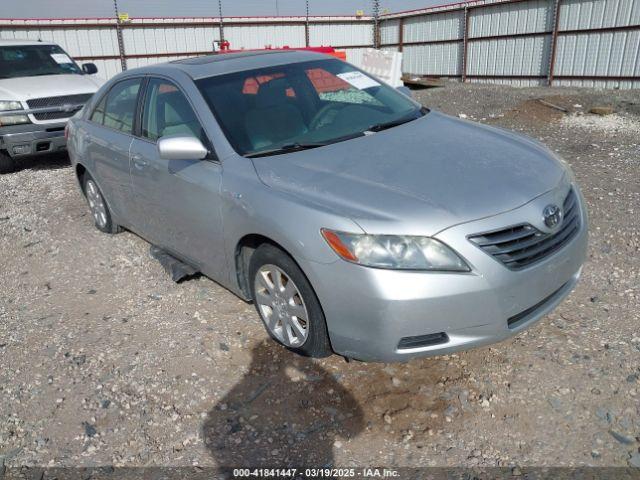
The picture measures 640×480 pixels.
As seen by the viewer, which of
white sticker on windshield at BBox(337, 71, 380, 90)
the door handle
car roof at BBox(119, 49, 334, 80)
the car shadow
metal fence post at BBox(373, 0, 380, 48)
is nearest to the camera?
the car shadow

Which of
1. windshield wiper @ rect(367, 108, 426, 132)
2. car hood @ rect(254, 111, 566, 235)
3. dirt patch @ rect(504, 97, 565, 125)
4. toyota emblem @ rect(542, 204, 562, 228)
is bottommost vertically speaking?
dirt patch @ rect(504, 97, 565, 125)

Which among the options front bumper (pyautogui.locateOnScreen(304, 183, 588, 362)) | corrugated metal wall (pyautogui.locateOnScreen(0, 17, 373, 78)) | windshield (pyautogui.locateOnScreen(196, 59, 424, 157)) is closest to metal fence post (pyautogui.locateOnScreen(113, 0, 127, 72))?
corrugated metal wall (pyautogui.locateOnScreen(0, 17, 373, 78))

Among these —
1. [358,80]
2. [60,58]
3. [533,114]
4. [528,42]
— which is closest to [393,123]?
[358,80]

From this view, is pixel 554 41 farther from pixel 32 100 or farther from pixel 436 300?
pixel 436 300

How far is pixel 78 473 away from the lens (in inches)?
96.8

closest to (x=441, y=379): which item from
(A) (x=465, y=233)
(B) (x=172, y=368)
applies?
(A) (x=465, y=233)

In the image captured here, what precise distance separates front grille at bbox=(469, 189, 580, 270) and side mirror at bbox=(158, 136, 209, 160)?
5.65 feet

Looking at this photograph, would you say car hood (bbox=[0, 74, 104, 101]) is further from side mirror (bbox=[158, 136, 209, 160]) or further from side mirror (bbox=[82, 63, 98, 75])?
side mirror (bbox=[158, 136, 209, 160])

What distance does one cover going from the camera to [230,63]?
384 cm

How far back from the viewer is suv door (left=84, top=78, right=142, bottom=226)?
4.20 m

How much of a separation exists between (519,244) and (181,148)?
6.49 ft

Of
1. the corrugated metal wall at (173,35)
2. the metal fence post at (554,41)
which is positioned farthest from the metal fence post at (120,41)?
the metal fence post at (554,41)

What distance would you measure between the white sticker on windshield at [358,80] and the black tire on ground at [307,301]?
5.62 ft

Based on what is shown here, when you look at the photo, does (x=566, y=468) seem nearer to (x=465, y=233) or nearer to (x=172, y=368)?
(x=465, y=233)
